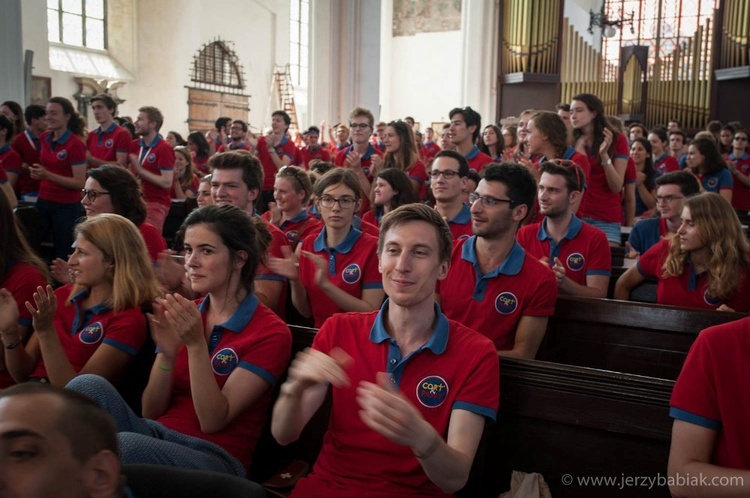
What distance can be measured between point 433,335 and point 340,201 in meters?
1.69

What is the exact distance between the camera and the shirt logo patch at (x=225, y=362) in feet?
7.80

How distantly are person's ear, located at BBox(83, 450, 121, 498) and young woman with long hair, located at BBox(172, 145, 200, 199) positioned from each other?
6.86 meters

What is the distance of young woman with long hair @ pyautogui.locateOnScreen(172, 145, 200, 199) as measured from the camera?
312 inches

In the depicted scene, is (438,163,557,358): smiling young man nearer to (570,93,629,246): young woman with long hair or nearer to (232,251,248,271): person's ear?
(232,251,248,271): person's ear

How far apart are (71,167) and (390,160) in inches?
108

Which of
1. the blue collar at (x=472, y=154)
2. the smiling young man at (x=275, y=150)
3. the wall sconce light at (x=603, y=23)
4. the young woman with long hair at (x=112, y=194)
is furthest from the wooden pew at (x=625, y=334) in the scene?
the wall sconce light at (x=603, y=23)

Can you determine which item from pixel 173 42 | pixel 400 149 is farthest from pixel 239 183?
pixel 173 42

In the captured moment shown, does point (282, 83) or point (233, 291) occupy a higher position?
point (282, 83)

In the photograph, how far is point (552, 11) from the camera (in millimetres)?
14578

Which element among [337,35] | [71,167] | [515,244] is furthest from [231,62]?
[515,244]

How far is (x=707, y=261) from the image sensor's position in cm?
344

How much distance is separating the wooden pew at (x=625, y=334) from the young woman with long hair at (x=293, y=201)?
159 centimetres

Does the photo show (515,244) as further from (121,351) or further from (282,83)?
(282,83)

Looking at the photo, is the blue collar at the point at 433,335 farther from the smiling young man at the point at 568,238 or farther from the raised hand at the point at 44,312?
the smiling young man at the point at 568,238
